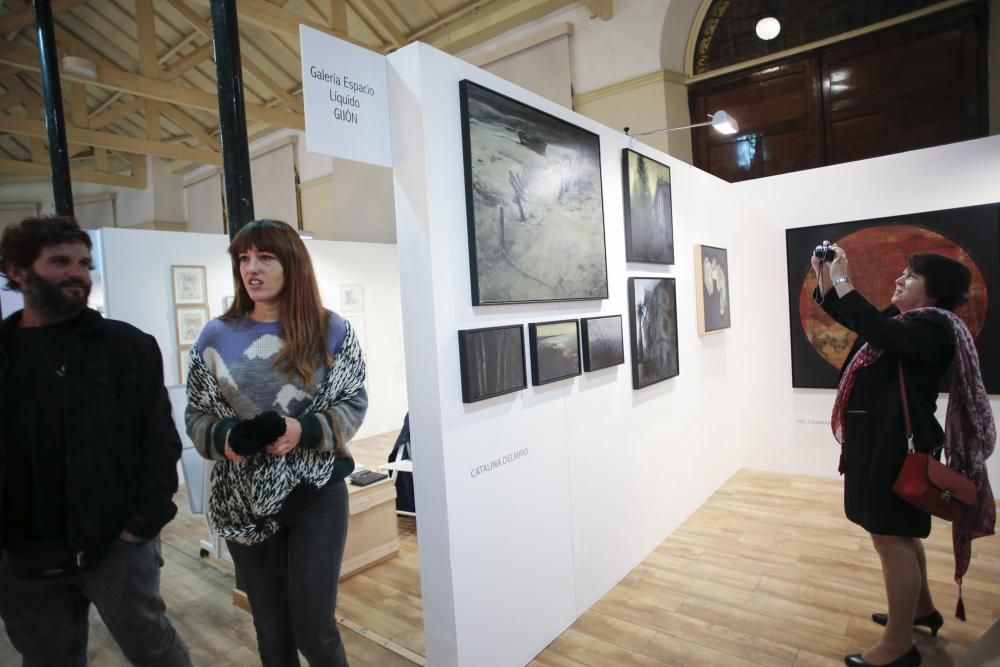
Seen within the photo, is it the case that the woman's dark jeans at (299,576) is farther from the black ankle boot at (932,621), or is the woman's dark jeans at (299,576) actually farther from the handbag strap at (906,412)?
the black ankle boot at (932,621)

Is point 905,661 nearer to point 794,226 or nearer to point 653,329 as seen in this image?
point 653,329

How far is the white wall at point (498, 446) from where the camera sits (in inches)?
88.2

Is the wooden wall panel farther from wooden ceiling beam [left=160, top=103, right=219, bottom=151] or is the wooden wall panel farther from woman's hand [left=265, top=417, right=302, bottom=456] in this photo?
wooden ceiling beam [left=160, top=103, right=219, bottom=151]

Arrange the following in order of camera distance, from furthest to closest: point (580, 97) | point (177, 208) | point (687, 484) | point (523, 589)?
point (177, 208)
point (580, 97)
point (687, 484)
point (523, 589)

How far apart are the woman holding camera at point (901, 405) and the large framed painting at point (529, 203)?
1.17 meters

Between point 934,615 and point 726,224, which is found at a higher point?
point 726,224

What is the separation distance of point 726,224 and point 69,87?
11735 mm

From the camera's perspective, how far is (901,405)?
2.32m

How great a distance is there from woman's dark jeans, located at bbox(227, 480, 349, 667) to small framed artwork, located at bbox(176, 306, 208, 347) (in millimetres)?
5241

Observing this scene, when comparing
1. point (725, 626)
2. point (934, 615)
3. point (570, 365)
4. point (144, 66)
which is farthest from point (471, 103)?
point (144, 66)

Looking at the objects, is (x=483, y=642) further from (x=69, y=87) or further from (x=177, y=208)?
(x=177, y=208)

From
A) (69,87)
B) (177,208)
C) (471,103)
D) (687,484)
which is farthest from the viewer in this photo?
(177,208)

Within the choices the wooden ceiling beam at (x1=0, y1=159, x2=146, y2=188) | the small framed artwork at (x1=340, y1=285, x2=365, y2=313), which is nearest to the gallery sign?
the small framed artwork at (x1=340, y1=285, x2=365, y2=313)

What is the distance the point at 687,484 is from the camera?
4.25 meters
